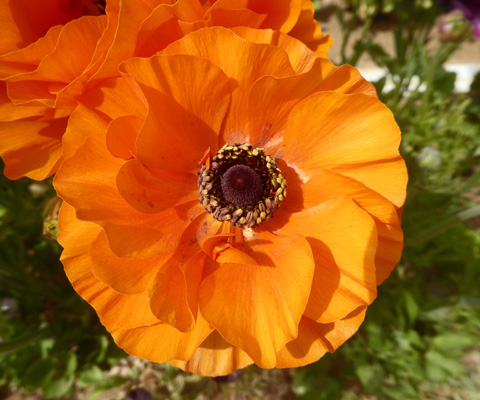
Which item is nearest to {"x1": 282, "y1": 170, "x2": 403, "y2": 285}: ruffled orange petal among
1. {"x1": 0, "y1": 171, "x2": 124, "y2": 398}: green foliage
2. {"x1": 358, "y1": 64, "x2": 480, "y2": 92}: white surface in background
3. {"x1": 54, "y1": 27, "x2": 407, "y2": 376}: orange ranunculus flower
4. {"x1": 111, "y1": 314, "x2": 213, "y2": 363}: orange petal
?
{"x1": 54, "y1": 27, "x2": 407, "y2": 376}: orange ranunculus flower

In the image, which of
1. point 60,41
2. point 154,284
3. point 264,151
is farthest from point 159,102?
point 154,284

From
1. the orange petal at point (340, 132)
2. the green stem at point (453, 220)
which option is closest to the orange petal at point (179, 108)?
the orange petal at point (340, 132)

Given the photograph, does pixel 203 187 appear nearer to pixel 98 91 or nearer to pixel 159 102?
pixel 159 102

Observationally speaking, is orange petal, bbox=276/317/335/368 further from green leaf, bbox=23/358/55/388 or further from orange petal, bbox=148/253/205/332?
green leaf, bbox=23/358/55/388

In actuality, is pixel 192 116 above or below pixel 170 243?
above

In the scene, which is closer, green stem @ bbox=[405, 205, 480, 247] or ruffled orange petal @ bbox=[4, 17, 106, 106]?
ruffled orange petal @ bbox=[4, 17, 106, 106]

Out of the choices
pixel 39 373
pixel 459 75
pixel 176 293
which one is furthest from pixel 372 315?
pixel 459 75

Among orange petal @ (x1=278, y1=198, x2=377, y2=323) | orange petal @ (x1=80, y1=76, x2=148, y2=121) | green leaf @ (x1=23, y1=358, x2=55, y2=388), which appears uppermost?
orange petal @ (x1=80, y1=76, x2=148, y2=121)
